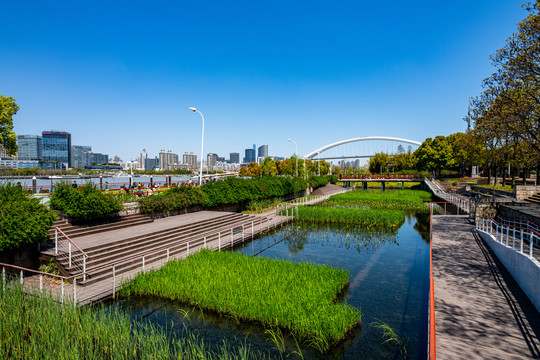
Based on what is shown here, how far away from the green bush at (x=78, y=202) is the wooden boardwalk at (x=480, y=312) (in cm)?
1589

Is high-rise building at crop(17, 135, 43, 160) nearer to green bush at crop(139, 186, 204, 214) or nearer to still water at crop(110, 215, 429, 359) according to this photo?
green bush at crop(139, 186, 204, 214)

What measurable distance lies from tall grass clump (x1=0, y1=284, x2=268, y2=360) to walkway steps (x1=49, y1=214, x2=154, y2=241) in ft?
22.4

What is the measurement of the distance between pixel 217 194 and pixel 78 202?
11.7 metres

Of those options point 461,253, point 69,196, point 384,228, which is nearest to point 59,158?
point 69,196

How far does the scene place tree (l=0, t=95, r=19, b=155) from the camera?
2084 centimetres

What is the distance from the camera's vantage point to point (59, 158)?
80250mm

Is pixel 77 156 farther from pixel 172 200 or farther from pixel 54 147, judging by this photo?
pixel 172 200

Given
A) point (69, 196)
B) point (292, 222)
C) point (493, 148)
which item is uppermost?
point (493, 148)

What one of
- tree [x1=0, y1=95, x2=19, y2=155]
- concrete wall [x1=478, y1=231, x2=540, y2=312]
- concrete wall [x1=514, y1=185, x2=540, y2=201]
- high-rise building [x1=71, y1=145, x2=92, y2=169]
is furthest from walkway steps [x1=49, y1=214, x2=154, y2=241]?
high-rise building [x1=71, y1=145, x2=92, y2=169]

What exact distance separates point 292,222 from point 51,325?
66.6 feet

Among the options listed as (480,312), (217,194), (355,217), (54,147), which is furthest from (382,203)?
(54,147)

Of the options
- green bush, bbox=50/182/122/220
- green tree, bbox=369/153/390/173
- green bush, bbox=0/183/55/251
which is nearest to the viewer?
green bush, bbox=0/183/55/251

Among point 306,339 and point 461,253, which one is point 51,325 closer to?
point 306,339

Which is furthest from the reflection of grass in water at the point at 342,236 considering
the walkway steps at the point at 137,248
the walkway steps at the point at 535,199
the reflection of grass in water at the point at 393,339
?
the walkway steps at the point at 535,199
